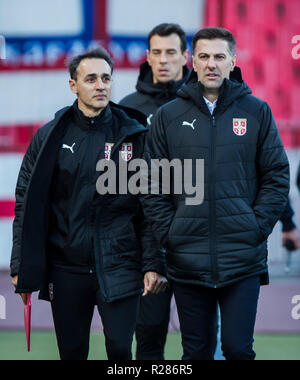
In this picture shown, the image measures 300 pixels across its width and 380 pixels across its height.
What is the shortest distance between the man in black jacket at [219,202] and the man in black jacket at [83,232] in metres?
0.15

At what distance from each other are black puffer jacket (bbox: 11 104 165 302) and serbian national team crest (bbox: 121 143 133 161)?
0.8 inches

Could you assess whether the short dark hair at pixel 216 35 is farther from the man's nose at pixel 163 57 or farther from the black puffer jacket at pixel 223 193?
the man's nose at pixel 163 57

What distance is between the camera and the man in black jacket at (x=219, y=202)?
318 cm

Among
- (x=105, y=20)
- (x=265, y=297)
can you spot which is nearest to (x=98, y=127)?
(x=265, y=297)

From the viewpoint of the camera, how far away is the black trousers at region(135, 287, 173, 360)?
3.99m

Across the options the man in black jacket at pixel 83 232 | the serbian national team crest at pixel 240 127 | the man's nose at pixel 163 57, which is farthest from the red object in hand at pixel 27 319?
the man's nose at pixel 163 57

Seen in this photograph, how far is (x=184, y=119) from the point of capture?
3324 millimetres

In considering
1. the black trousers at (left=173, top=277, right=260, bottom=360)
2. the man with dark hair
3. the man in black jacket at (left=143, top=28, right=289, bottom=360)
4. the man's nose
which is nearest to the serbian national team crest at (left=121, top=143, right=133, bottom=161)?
the man in black jacket at (left=143, top=28, right=289, bottom=360)

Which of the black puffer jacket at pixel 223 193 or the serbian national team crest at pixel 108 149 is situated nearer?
the black puffer jacket at pixel 223 193

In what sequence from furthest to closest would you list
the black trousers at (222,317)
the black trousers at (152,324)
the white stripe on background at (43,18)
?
the white stripe on background at (43,18) < the black trousers at (152,324) < the black trousers at (222,317)

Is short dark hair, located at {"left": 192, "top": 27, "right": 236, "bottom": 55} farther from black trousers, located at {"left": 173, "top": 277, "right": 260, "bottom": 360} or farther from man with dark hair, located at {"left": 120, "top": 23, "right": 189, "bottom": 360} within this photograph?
black trousers, located at {"left": 173, "top": 277, "right": 260, "bottom": 360}

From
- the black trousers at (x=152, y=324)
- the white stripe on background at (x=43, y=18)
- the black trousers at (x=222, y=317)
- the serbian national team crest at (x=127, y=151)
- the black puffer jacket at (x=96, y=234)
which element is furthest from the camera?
the white stripe on background at (x=43, y=18)

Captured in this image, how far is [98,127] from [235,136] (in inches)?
26.5
